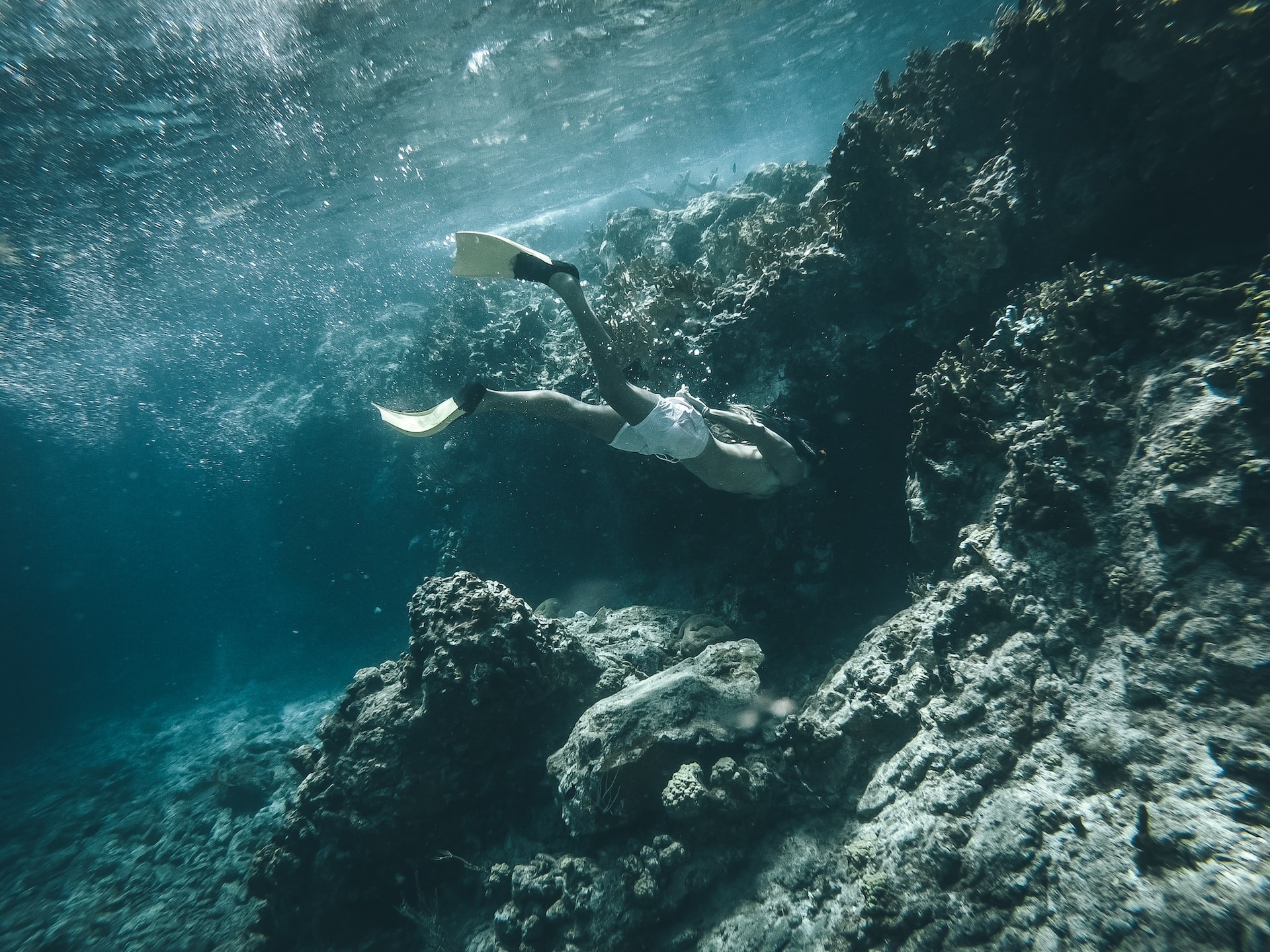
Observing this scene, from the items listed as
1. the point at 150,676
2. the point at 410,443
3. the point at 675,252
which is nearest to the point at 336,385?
the point at 410,443

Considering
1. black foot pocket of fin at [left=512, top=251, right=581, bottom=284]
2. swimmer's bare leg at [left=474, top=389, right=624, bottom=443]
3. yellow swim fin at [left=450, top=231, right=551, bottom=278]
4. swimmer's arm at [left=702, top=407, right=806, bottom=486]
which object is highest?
yellow swim fin at [left=450, top=231, right=551, bottom=278]

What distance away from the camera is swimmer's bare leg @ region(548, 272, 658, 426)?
4.80 metres

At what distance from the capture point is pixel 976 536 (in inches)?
166

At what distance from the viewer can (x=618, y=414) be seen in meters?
5.21

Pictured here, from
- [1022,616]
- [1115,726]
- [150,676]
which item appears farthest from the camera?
[150,676]

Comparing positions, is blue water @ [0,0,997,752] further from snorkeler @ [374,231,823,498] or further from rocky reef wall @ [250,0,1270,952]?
rocky reef wall @ [250,0,1270,952]

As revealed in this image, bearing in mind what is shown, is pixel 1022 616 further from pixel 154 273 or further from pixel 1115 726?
pixel 154 273

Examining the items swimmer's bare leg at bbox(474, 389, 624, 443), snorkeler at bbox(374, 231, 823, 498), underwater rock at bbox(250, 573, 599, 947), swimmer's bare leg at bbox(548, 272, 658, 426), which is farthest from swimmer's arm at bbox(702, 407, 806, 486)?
underwater rock at bbox(250, 573, 599, 947)

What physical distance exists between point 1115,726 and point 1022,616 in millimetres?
854

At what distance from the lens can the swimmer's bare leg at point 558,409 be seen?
5281mm

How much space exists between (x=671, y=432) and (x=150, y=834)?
619 inches

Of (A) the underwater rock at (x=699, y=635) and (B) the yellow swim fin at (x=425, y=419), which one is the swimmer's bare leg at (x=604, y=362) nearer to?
(B) the yellow swim fin at (x=425, y=419)

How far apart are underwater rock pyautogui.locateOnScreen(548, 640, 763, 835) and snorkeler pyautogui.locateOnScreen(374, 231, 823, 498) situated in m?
2.18

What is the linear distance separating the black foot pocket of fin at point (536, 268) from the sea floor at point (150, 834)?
7.99m
